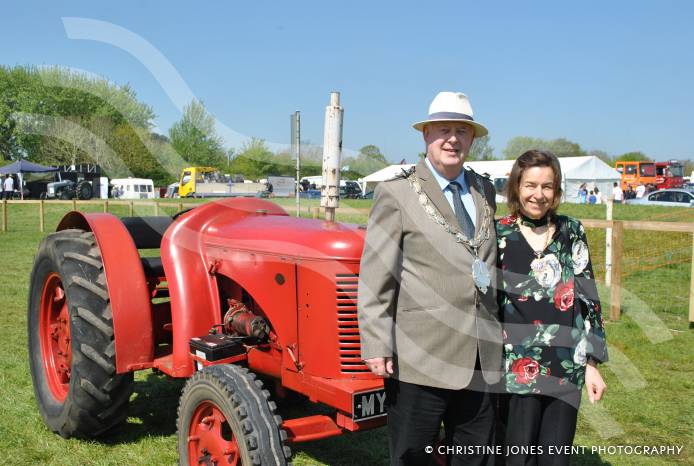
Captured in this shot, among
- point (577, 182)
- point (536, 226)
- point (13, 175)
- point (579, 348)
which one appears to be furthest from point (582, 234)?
point (13, 175)

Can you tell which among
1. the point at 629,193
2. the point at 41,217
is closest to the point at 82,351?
the point at 41,217

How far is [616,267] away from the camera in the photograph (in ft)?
22.8

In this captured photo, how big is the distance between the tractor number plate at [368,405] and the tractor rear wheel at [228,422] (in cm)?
32

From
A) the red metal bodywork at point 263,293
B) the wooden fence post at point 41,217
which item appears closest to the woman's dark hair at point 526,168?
the red metal bodywork at point 263,293

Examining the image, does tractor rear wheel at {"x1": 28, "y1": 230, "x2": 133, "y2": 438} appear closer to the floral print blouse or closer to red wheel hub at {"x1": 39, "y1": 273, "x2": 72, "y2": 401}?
red wheel hub at {"x1": 39, "y1": 273, "x2": 72, "y2": 401}

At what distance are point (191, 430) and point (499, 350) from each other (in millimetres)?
1532

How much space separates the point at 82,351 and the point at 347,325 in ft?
5.32

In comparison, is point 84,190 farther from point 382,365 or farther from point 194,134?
point 382,365

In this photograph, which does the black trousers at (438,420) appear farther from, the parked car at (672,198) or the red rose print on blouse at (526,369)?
the parked car at (672,198)

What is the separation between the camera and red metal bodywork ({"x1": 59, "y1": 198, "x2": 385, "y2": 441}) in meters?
A: 2.70

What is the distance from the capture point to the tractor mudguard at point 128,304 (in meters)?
3.35

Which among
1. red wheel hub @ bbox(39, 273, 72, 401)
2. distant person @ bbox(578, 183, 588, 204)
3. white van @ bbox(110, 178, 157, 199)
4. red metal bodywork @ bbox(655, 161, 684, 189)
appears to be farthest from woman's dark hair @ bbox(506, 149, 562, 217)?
red metal bodywork @ bbox(655, 161, 684, 189)

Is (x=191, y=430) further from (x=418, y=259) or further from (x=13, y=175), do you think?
(x=13, y=175)

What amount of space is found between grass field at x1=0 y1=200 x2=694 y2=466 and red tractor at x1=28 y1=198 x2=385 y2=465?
19cm
